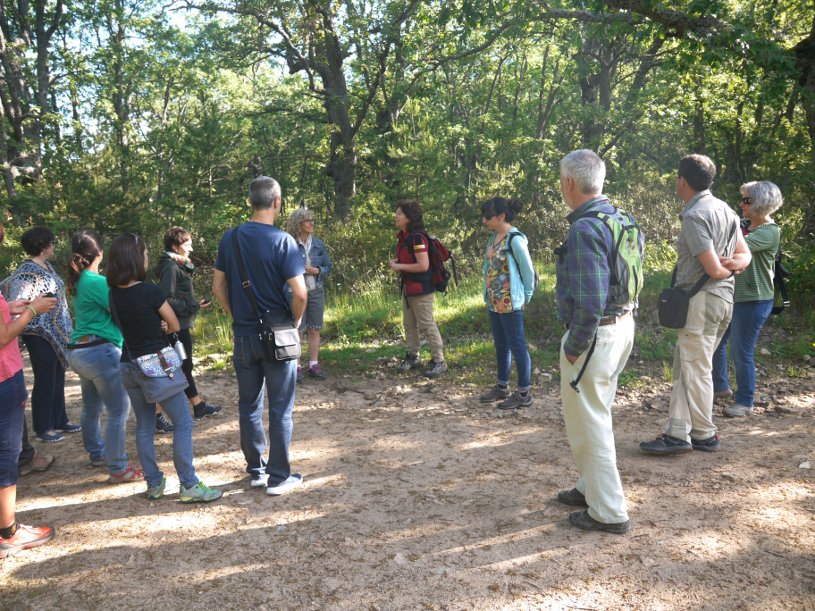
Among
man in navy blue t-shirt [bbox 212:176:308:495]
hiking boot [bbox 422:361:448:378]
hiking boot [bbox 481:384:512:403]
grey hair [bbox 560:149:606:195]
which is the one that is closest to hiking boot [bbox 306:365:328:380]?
hiking boot [bbox 422:361:448:378]

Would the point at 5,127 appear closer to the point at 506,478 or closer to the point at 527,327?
the point at 527,327

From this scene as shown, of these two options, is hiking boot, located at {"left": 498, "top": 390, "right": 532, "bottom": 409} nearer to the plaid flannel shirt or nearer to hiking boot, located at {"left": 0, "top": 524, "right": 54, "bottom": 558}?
the plaid flannel shirt

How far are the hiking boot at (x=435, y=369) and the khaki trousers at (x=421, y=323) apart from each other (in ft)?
0.17

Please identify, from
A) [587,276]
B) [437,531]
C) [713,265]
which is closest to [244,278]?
[437,531]

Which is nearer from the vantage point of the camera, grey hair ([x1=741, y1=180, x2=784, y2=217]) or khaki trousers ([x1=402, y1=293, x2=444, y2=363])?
grey hair ([x1=741, y1=180, x2=784, y2=217])

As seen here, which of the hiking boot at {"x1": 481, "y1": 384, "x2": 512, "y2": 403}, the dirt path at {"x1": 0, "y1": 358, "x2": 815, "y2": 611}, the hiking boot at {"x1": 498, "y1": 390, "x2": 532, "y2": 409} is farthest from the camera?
the hiking boot at {"x1": 481, "y1": 384, "x2": 512, "y2": 403}

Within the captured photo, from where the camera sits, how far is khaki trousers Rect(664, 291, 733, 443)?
4008mm

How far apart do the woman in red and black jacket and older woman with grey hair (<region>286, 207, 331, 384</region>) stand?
3.39ft

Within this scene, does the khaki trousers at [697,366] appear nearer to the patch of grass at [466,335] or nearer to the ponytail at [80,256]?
the patch of grass at [466,335]

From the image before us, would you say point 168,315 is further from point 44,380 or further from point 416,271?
point 416,271

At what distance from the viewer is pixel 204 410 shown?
5723 millimetres

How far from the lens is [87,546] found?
3.30 metres

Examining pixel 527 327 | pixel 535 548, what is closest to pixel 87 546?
pixel 535 548

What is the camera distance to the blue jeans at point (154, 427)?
3725 millimetres
